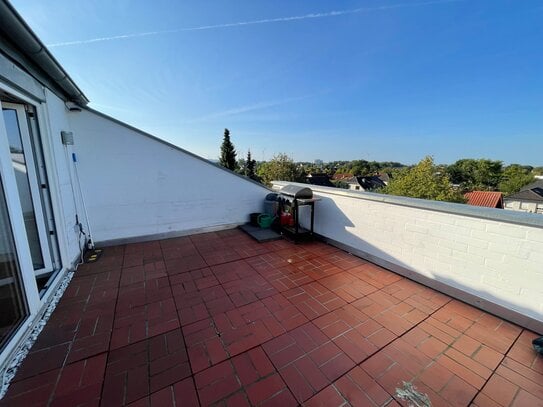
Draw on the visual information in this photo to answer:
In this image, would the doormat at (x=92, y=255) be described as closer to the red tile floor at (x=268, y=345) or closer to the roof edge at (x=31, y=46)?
the red tile floor at (x=268, y=345)

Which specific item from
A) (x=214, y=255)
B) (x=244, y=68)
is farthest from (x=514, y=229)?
(x=244, y=68)

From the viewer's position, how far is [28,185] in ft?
8.13

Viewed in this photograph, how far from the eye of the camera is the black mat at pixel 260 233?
4.40 metres

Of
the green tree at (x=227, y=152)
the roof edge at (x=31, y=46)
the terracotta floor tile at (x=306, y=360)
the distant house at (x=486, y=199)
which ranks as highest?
the green tree at (x=227, y=152)

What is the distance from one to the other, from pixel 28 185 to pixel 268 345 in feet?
11.1

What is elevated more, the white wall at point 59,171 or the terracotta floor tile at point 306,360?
the white wall at point 59,171

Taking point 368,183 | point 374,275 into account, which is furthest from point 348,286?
point 368,183

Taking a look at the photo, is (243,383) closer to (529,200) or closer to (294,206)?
(294,206)

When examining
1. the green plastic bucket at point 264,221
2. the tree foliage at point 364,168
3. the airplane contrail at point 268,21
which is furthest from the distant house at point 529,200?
the green plastic bucket at point 264,221

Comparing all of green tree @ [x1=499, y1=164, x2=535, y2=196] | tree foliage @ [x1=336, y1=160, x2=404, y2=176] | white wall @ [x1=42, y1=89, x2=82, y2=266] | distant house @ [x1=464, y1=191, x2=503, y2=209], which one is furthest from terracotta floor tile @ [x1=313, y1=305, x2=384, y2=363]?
tree foliage @ [x1=336, y1=160, x2=404, y2=176]

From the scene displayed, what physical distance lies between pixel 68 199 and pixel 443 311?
17.8 ft

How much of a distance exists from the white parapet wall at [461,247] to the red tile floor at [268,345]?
7.8 inches

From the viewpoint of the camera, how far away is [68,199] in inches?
126

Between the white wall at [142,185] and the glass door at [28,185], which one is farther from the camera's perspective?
the white wall at [142,185]
